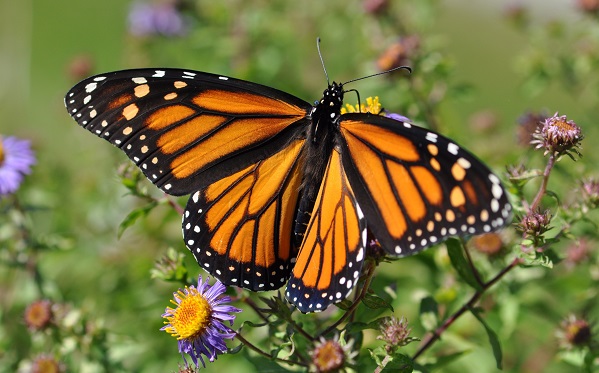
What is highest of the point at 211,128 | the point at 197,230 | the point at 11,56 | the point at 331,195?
the point at 11,56

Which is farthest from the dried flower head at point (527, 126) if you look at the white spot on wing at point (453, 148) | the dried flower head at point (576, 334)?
the white spot on wing at point (453, 148)

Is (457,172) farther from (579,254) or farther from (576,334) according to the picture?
(579,254)

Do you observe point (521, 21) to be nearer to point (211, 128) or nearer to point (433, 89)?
point (433, 89)

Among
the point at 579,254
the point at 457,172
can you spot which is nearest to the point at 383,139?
the point at 457,172

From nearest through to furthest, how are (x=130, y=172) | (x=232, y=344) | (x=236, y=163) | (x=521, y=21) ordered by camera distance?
(x=236, y=163), (x=130, y=172), (x=232, y=344), (x=521, y=21)

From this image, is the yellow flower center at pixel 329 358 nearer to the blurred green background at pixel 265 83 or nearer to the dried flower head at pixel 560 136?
the blurred green background at pixel 265 83

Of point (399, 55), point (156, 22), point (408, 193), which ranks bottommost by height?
point (408, 193)

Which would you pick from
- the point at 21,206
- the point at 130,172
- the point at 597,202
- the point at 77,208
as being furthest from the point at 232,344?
the point at 77,208
